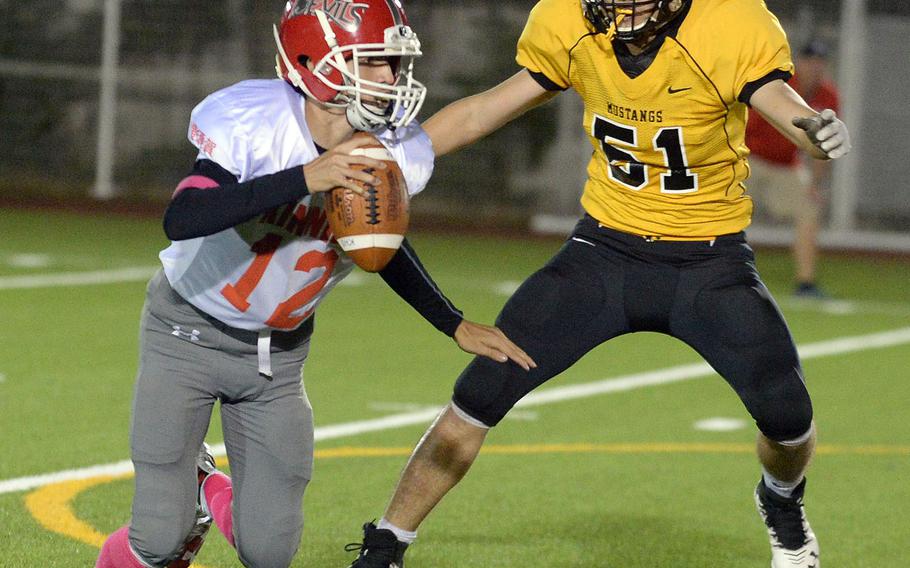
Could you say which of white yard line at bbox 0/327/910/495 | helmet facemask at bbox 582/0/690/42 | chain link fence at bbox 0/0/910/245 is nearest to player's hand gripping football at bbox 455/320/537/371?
helmet facemask at bbox 582/0/690/42

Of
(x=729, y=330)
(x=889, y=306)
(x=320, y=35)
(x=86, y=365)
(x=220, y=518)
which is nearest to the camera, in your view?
(x=320, y=35)

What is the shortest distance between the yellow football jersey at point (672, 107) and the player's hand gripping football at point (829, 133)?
42 cm

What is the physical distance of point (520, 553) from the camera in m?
5.12

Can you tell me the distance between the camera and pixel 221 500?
173 inches

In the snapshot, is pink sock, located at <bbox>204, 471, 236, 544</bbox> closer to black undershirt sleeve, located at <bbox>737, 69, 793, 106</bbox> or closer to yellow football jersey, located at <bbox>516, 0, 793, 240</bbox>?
yellow football jersey, located at <bbox>516, 0, 793, 240</bbox>

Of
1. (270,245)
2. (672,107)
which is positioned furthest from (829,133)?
(270,245)

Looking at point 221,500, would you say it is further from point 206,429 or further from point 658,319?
point 658,319

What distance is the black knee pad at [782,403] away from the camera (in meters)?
4.59

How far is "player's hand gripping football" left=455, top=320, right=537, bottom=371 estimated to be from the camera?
14.3ft

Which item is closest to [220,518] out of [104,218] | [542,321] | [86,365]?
[542,321]

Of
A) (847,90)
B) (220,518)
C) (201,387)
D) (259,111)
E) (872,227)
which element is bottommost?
(872,227)

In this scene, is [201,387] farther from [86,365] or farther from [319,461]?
[86,365]

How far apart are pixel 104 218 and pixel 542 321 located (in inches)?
447

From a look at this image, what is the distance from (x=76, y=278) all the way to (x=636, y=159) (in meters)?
6.96
